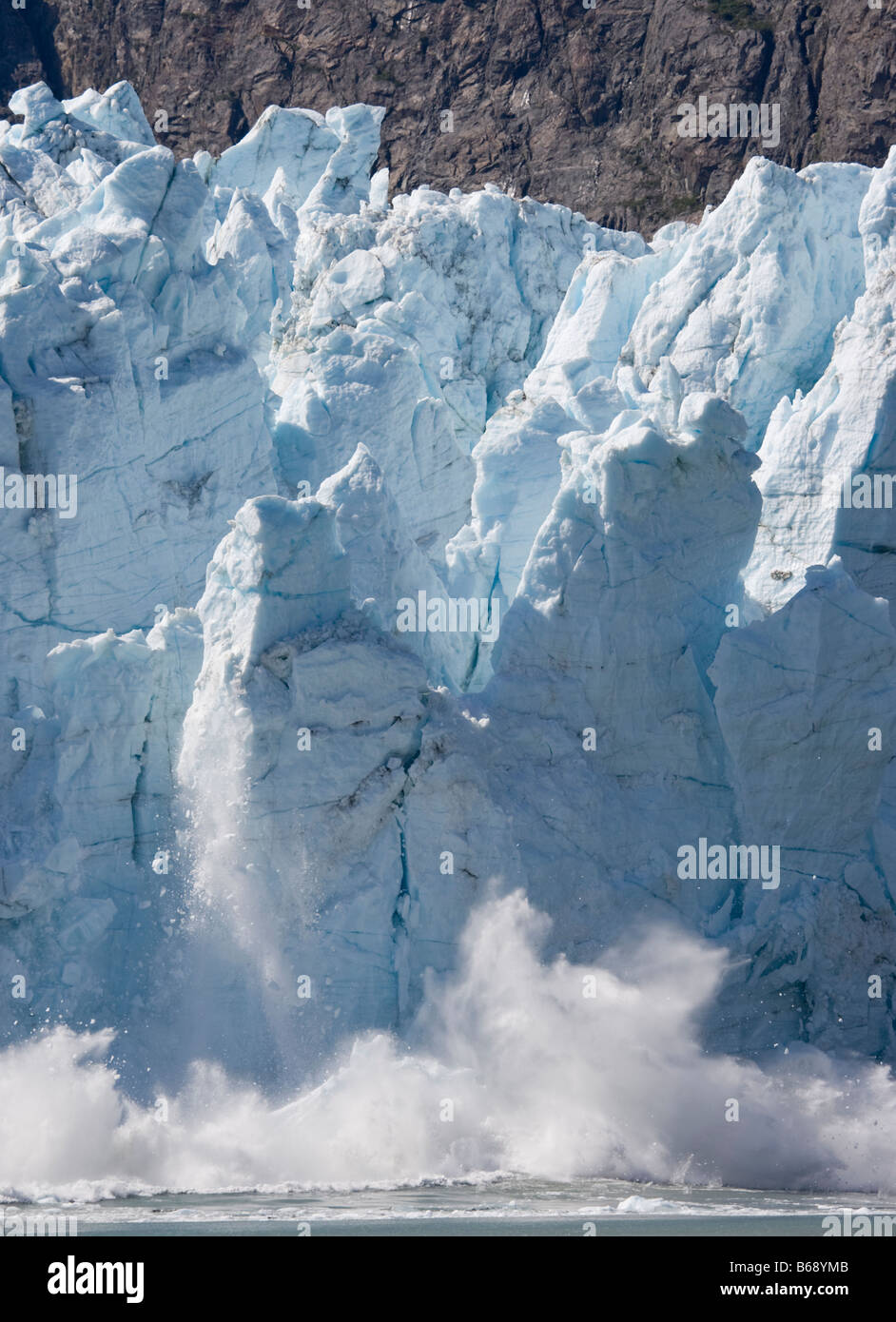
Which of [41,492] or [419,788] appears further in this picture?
[41,492]

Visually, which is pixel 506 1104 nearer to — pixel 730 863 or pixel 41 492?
pixel 730 863

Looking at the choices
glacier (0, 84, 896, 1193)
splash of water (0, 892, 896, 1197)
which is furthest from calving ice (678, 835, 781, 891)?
splash of water (0, 892, 896, 1197)

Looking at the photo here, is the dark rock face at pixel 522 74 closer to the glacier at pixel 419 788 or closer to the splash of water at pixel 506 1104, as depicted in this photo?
the glacier at pixel 419 788

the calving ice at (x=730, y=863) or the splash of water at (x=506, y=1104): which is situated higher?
the calving ice at (x=730, y=863)
